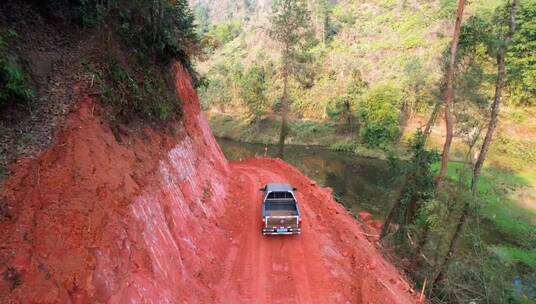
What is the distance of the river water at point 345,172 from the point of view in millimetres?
31628

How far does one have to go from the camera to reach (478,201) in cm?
1418

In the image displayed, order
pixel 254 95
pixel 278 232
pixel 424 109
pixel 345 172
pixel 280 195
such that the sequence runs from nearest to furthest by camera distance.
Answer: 1. pixel 278 232
2. pixel 280 195
3. pixel 345 172
4. pixel 424 109
5. pixel 254 95

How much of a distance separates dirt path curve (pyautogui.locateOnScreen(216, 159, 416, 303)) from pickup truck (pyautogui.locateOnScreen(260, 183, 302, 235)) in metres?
0.51

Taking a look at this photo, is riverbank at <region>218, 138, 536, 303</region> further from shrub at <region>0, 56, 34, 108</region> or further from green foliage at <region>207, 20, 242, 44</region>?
green foliage at <region>207, 20, 242, 44</region>

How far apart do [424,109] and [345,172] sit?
1816 centimetres

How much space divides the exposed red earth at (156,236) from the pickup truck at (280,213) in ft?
1.77

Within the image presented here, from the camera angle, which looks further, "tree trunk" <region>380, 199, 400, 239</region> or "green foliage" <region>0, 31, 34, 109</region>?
"tree trunk" <region>380, 199, 400, 239</region>

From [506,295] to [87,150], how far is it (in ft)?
56.2

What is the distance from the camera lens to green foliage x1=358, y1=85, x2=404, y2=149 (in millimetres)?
51031

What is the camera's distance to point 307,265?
13.6m

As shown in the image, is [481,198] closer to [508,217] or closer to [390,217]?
[390,217]

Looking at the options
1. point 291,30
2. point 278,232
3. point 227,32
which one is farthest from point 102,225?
point 227,32

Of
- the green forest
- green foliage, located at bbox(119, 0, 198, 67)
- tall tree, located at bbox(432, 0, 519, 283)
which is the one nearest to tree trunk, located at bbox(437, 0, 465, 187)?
the green forest

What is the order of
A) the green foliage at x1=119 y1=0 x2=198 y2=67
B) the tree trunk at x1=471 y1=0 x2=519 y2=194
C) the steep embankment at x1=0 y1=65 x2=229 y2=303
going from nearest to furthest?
the steep embankment at x1=0 y1=65 x2=229 y2=303, the tree trunk at x1=471 y1=0 x2=519 y2=194, the green foliage at x1=119 y1=0 x2=198 y2=67
